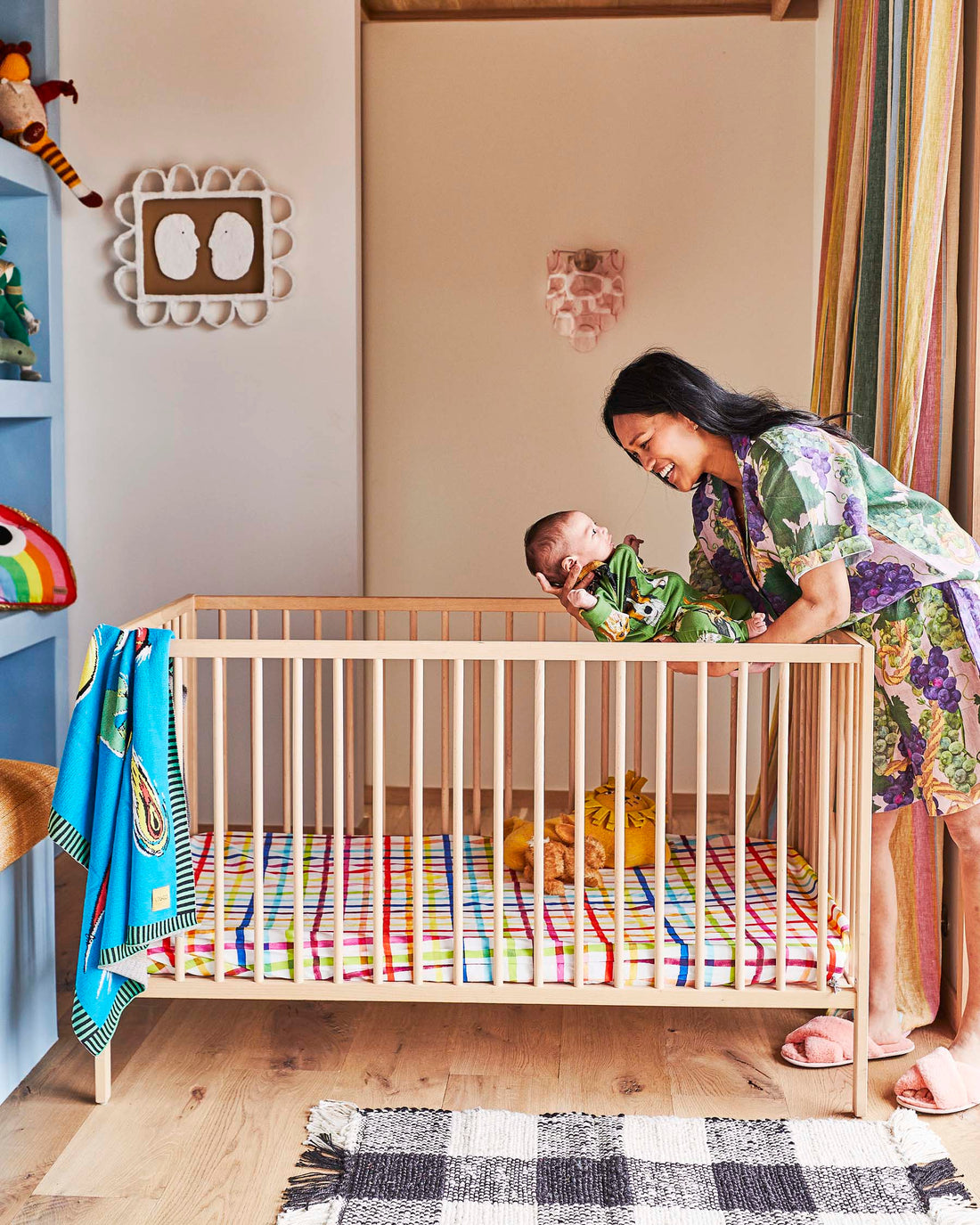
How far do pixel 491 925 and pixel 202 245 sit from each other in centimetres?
188

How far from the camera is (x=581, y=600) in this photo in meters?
1.86

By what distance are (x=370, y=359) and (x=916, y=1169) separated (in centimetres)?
250

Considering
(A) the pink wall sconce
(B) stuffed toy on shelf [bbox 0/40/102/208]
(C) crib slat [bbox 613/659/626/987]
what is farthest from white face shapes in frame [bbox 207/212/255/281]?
(C) crib slat [bbox 613/659/626/987]

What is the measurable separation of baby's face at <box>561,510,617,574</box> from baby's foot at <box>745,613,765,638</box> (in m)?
0.27

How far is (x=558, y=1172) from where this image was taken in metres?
1.63

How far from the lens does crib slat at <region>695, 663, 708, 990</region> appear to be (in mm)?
1747

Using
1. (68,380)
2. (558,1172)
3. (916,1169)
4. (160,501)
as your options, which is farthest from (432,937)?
(68,380)

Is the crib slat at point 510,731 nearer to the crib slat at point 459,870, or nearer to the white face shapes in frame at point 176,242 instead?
the crib slat at point 459,870

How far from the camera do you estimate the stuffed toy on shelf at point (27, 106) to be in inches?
104

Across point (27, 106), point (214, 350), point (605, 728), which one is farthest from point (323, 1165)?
point (27, 106)

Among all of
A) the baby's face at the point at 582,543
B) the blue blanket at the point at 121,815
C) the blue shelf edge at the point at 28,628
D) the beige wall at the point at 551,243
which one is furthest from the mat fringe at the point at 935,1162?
the blue shelf edge at the point at 28,628

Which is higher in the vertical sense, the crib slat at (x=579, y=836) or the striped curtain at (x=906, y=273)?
the striped curtain at (x=906, y=273)

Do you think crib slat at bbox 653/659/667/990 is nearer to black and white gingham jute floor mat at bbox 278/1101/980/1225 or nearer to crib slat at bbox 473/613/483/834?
black and white gingham jute floor mat at bbox 278/1101/980/1225

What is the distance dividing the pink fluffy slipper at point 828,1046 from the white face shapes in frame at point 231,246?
2.14 metres
